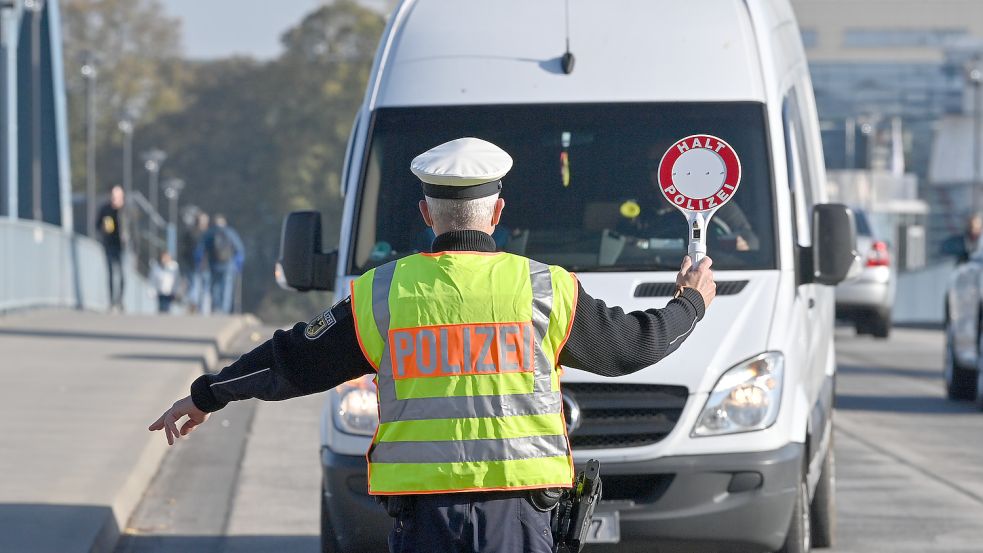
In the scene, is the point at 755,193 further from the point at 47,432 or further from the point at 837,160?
the point at 837,160

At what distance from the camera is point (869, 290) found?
854 inches

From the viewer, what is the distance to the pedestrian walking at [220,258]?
2769cm

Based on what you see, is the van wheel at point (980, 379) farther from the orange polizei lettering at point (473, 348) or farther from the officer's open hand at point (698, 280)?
the orange polizei lettering at point (473, 348)

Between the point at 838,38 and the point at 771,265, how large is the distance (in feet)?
373

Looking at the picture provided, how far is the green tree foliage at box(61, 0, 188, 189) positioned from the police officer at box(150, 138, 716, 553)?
7953 cm

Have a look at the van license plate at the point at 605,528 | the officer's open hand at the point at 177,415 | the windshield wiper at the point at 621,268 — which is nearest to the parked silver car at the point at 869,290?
the windshield wiper at the point at 621,268

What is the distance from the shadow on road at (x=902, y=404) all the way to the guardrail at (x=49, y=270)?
11.3 m

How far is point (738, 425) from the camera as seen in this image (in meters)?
6.90

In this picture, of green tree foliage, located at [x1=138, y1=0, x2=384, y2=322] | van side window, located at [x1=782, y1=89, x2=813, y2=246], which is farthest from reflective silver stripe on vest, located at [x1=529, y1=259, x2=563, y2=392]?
green tree foliage, located at [x1=138, y1=0, x2=384, y2=322]

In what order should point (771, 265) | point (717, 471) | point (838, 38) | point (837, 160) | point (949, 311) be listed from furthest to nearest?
point (838, 38) → point (837, 160) → point (949, 311) → point (771, 265) → point (717, 471)

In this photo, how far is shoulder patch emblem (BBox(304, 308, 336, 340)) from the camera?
431 centimetres

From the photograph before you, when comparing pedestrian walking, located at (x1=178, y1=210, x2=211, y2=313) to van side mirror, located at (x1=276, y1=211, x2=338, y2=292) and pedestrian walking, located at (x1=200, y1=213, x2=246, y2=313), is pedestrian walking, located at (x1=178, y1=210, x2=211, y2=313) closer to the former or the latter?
pedestrian walking, located at (x1=200, y1=213, x2=246, y2=313)

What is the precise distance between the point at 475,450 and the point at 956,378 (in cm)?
1272

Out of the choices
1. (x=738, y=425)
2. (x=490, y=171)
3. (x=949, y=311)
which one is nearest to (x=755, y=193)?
(x=738, y=425)
